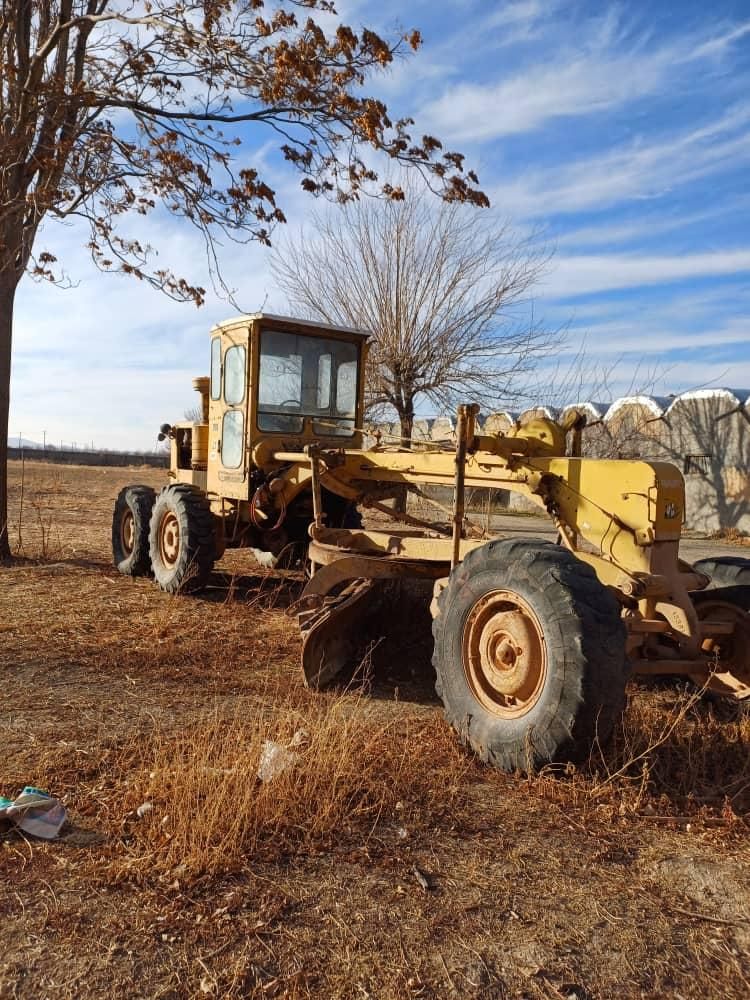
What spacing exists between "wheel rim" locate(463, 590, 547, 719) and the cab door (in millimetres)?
4092

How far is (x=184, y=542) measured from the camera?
8359 millimetres

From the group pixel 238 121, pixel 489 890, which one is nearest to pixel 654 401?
pixel 238 121

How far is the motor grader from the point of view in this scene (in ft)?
13.5

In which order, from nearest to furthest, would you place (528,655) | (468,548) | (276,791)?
(276,791) < (528,655) < (468,548)

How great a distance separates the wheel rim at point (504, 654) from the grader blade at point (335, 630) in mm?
1341

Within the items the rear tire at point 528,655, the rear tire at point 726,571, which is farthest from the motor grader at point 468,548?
the rear tire at point 726,571

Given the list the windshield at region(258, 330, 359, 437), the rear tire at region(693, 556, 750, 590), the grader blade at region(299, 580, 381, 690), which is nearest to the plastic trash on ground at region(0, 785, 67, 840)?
the grader blade at region(299, 580, 381, 690)

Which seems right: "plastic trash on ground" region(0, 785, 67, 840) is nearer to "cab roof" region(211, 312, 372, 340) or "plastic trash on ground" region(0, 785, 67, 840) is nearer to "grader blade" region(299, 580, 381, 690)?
"grader blade" region(299, 580, 381, 690)

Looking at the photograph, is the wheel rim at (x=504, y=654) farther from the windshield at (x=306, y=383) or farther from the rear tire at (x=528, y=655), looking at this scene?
the windshield at (x=306, y=383)

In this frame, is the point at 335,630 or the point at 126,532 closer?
the point at 335,630

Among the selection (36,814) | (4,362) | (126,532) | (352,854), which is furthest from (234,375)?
(352,854)

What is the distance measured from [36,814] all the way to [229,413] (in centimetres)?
547

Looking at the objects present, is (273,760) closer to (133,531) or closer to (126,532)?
(133,531)

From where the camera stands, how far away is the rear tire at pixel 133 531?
959 centimetres
